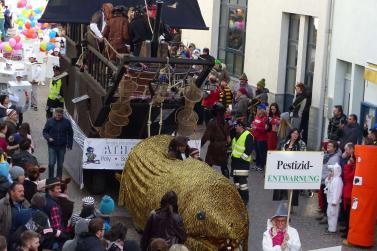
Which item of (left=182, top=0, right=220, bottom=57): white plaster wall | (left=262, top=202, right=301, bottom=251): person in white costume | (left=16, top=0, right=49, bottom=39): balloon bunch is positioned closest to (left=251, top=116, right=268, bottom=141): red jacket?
(left=262, top=202, right=301, bottom=251): person in white costume

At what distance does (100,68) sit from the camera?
20703 mm

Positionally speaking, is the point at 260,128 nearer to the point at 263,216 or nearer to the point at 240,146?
the point at 240,146

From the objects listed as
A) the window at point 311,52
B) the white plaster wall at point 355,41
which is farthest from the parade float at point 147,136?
the window at point 311,52

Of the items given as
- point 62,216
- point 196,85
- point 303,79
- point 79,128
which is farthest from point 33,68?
point 62,216

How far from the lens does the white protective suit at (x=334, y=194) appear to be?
1861 cm

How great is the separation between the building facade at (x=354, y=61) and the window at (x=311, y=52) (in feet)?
4.79

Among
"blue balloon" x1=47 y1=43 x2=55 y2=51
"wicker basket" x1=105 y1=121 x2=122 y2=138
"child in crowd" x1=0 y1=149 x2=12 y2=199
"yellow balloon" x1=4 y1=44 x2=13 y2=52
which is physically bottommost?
"child in crowd" x1=0 y1=149 x2=12 y2=199

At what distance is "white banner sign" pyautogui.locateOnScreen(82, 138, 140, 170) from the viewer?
19922mm

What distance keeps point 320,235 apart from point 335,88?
6939mm

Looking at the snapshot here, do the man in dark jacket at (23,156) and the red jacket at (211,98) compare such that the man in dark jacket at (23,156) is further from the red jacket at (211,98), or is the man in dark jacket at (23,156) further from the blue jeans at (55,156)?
the red jacket at (211,98)

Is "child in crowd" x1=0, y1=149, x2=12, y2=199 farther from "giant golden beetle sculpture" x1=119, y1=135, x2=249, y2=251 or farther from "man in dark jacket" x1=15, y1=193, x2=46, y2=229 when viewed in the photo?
"giant golden beetle sculpture" x1=119, y1=135, x2=249, y2=251

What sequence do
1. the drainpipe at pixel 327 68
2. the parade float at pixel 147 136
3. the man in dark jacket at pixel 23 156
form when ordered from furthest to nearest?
the drainpipe at pixel 327 68
the man in dark jacket at pixel 23 156
the parade float at pixel 147 136

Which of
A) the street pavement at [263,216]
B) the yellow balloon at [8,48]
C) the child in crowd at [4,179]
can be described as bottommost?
the street pavement at [263,216]

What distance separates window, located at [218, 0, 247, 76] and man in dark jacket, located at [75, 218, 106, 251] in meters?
19.0
